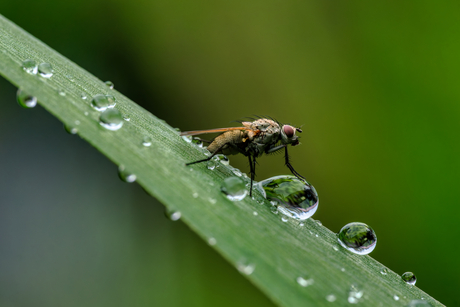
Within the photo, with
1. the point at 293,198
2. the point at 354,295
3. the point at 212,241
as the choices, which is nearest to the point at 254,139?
the point at 293,198

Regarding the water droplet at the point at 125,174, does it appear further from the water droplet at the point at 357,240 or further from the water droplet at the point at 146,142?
the water droplet at the point at 357,240

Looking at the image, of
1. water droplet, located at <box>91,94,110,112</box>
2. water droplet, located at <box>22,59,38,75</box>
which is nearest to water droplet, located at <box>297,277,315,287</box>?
water droplet, located at <box>91,94,110,112</box>

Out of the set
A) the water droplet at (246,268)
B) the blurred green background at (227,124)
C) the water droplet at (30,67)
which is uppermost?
the water droplet at (246,268)

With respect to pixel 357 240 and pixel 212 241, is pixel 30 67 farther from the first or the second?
pixel 357 240

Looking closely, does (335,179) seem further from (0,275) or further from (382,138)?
(0,275)

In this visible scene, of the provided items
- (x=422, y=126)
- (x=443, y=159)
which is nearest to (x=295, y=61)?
(x=422, y=126)

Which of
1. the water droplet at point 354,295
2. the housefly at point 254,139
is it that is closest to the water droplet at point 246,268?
the water droplet at point 354,295

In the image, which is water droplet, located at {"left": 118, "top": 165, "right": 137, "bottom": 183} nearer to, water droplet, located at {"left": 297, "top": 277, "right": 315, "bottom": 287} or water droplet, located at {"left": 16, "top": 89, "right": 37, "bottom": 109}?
water droplet, located at {"left": 16, "top": 89, "right": 37, "bottom": 109}
